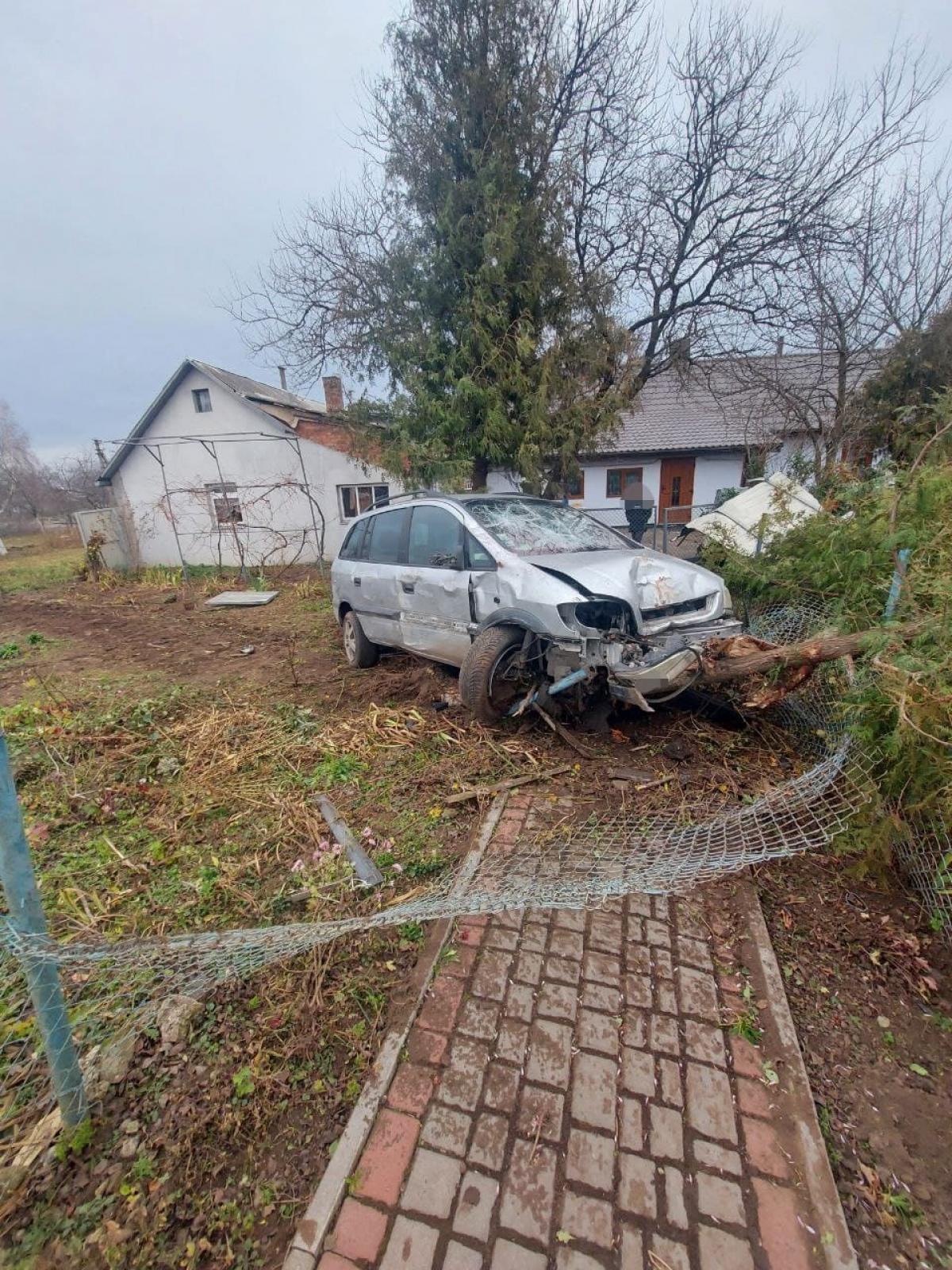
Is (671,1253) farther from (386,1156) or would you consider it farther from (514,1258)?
(386,1156)

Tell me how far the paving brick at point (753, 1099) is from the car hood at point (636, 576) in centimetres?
249

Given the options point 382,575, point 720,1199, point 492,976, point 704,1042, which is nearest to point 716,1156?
point 720,1199

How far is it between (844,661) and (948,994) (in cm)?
171

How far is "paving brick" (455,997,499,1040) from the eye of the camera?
1.94 meters

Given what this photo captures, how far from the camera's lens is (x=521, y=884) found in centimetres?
248

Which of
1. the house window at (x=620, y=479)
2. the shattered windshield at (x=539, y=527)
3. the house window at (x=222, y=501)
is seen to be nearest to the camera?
the shattered windshield at (x=539, y=527)

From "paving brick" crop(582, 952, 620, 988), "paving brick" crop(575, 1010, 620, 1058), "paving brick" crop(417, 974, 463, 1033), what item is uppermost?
"paving brick" crop(417, 974, 463, 1033)

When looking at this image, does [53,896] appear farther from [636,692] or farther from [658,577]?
[658,577]

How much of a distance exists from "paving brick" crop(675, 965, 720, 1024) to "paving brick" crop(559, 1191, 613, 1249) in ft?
2.31

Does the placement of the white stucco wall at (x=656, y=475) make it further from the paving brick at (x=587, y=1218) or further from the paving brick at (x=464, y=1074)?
the paving brick at (x=587, y=1218)

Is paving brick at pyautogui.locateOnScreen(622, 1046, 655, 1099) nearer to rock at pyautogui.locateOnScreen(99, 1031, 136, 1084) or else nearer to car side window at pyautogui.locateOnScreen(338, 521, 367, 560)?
A: rock at pyautogui.locateOnScreen(99, 1031, 136, 1084)

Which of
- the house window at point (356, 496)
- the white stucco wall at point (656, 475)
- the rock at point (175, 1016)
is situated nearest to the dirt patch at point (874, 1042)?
the rock at point (175, 1016)

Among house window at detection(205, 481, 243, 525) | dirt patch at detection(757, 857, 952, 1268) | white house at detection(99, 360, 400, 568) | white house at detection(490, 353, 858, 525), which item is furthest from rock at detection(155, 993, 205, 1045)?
white house at detection(490, 353, 858, 525)

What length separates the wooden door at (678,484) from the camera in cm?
1908
